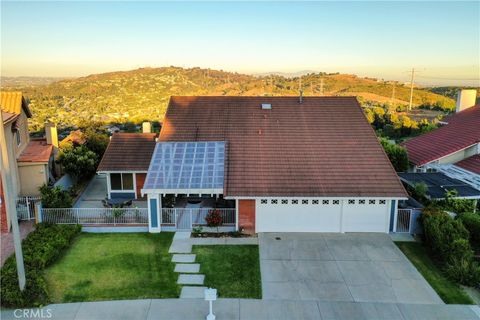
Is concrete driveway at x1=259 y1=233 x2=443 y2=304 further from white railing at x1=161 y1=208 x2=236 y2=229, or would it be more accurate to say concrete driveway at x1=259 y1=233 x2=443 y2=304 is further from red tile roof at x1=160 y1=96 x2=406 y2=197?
red tile roof at x1=160 y1=96 x2=406 y2=197

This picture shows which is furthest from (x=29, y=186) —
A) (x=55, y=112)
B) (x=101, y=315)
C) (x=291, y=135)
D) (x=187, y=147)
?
(x=55, y=112)

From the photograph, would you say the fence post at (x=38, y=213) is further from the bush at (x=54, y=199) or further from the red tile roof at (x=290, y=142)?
the red tile roof at (x=290, y=142)

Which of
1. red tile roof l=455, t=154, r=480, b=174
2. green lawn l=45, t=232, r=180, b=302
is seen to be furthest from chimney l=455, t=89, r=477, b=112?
green lawn l=45, t=232, r=180, b=302

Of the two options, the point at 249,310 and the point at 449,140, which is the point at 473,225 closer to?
the point at 449,140

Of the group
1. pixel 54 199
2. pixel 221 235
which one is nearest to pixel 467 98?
pixel 221 235

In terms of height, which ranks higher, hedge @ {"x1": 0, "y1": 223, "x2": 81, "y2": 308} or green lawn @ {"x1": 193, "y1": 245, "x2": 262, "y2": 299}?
hedge @ {"x1": 0, "y1": 223, "x2": 81, "y2": 308}
